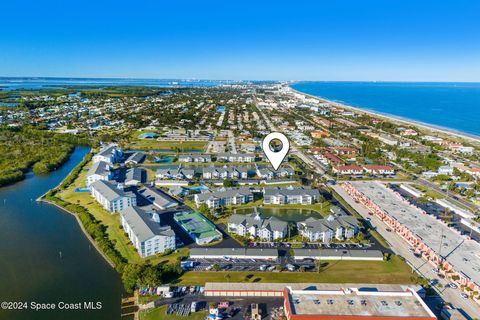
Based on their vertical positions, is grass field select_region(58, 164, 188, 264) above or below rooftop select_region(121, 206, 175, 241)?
below

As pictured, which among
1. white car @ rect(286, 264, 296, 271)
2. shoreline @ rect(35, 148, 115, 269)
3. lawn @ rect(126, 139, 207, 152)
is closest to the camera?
white car @ rect(286, 264, 296, 271)

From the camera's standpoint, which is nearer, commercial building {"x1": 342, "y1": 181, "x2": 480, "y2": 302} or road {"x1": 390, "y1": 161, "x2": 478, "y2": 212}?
commercial building {"x1": 342, "y1": 181, "x2": 480, "y2": 302}

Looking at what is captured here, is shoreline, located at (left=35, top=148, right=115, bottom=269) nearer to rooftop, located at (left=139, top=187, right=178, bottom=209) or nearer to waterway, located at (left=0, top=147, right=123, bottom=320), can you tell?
waterway, located at (left=0, top=147, right=123, bottom=320)

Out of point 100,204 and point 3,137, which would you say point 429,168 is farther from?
point 3,137

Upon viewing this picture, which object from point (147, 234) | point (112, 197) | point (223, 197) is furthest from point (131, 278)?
point (223, 197)

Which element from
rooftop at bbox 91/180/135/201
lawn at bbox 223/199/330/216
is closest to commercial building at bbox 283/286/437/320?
lawn at bbox 223/199/330/216

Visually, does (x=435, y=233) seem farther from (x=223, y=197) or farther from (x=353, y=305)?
(x=223, y=197)

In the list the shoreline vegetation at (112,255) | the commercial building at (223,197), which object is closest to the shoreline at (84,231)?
the shoreline vegetation at (112,255)
